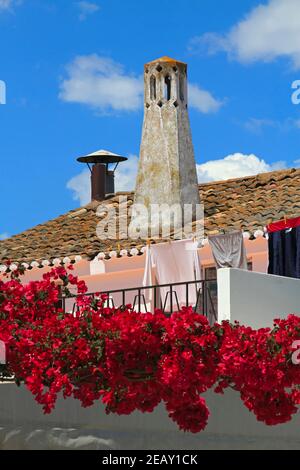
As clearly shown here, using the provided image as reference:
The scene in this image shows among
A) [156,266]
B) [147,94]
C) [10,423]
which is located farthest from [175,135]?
[10,423]

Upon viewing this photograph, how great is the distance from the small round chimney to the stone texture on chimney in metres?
4.94

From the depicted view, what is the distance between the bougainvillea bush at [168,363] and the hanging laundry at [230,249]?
5044 mm

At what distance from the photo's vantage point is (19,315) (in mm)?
18047

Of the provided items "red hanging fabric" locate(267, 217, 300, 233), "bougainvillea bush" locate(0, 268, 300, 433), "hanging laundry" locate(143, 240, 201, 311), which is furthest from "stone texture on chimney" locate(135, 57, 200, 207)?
"bougainvillea bush" locate(0, 268, 300, 433)

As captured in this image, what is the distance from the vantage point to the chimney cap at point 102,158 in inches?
1293

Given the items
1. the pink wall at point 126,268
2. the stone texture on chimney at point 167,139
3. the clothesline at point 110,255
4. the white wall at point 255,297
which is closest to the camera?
the white wall at point 255,297

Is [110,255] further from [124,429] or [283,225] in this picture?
[124,429]

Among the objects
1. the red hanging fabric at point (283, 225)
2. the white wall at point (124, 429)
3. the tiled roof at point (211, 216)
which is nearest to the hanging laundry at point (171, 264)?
the tiled roof at point (211, 216)

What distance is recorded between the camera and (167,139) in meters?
27.3

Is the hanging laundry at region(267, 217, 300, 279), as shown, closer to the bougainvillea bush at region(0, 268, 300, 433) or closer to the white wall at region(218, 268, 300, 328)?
the white wall at region(218, 268, 300, 328)

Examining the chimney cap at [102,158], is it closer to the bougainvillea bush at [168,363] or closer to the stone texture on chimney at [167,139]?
the stone texture on chimney at [167,139]

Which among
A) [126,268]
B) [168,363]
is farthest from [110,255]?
[168,363]

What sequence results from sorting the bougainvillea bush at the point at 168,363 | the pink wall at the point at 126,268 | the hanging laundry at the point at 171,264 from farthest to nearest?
the pink wall at the point at 126,268 < the hanging laundry at the point at 171,264 < the bougainvillea bush at the point at 168,363

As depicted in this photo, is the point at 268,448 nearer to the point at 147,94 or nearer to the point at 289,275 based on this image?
the point at 289,275
